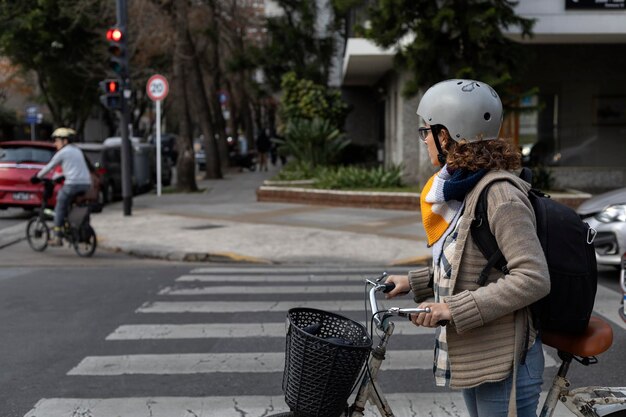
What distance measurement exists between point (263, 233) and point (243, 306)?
5.72 meters

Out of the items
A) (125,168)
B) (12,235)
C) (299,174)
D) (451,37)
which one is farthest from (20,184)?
(451,37)

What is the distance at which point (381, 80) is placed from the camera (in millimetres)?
27047

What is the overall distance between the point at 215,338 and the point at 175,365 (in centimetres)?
80

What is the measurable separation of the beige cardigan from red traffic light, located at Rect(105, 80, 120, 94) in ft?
47.5

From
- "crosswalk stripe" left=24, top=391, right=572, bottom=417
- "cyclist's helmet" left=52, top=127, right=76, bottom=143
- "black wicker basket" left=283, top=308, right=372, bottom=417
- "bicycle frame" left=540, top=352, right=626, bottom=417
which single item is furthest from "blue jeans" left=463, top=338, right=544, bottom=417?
"cyclist's helmet" left=52, top=127, right=76, bottom=143

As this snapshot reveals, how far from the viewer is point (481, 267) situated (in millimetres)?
2551

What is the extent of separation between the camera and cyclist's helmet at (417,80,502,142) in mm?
2557

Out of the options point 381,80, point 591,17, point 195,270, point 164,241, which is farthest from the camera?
point 381,80

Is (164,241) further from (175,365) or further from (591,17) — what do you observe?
(591,17)

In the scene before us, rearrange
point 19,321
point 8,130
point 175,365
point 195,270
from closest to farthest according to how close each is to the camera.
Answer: point 175,365 < point 19,321 < point 195,270 < point 8,130

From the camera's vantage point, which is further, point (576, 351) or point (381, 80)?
point (381, 80)

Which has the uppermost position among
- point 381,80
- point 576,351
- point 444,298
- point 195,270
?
point 381,80

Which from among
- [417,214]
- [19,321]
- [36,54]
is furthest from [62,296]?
[36,54]

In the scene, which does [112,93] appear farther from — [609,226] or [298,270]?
[609,226]
